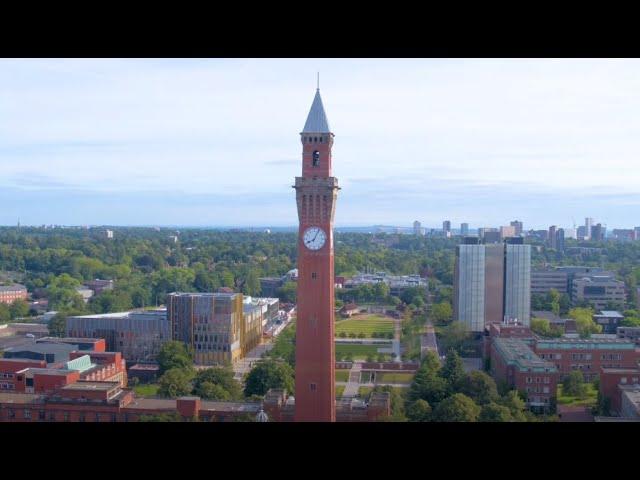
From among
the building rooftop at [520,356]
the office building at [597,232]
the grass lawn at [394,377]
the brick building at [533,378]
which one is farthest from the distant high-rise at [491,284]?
the office building at [597,232]

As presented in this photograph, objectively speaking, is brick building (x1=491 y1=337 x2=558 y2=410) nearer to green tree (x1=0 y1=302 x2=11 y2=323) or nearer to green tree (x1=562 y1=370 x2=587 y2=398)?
green tree (x1=562 y1=370 x2=587 y2=398)

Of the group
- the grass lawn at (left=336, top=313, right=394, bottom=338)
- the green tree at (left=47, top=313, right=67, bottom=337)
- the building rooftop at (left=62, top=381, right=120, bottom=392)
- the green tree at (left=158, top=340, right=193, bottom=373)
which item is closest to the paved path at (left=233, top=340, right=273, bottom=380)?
the green tree at (left=158, top=340, right=193, bottom=373)

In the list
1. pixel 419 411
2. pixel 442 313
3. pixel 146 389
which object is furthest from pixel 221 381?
pixel 442 313

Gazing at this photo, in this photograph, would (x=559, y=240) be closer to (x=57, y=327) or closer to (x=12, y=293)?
(x=12, y=293)

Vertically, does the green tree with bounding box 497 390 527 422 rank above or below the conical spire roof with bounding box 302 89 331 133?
below
